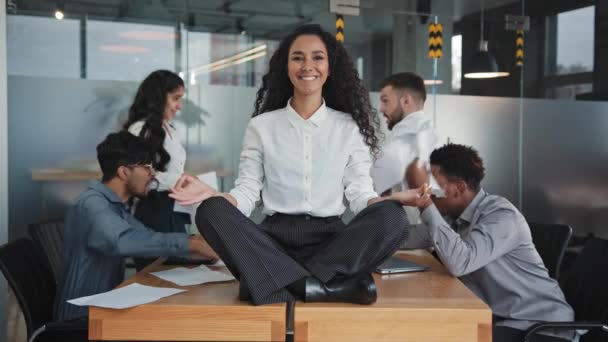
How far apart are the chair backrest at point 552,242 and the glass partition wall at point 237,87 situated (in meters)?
2.57

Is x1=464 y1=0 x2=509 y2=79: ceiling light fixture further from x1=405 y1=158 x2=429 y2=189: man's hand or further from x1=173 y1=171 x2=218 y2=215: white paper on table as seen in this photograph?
x1=173 y1=171 x2=218 y2=215: white paper on table

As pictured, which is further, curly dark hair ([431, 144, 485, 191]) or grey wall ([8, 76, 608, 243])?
grey wall ([8, 76, 608, 243])

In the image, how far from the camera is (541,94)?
6254mm

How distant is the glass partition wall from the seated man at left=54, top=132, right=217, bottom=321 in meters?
2.33

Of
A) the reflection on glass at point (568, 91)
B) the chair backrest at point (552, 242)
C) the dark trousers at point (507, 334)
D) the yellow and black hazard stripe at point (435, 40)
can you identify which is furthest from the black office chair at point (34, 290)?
the reflection on glass at point (568, 91)

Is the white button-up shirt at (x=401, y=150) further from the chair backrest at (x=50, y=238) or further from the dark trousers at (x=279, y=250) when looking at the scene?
the dark trousers at (x=279, y=250)

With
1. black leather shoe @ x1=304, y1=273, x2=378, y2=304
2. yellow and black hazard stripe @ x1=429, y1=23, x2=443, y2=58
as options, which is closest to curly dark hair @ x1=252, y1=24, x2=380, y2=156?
black leather shoe @ x1=304, y1=273, x2=378, y2=304

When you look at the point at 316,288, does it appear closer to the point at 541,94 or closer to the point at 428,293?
the point at 428,293

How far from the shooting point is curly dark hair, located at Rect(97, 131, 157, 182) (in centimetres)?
298

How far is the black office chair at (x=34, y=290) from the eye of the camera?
2305 millimetres

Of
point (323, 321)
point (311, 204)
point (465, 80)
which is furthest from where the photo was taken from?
point (465, 80)

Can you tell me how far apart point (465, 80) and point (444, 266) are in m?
3.61

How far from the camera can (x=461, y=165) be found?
9.93 ft

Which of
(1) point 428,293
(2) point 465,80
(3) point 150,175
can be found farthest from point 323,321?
(2) point 465,80
